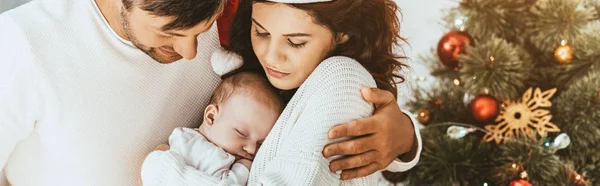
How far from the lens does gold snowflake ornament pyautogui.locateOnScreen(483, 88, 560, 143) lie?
6.17ft

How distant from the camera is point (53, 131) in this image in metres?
1.26

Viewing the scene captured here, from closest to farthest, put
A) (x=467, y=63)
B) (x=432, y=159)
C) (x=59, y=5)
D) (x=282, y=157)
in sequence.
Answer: (x=282, y=157) → (x=59, y=5) → (x=467, y=63) → (x=432, y=159)

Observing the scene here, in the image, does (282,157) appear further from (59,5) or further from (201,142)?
(59,5)

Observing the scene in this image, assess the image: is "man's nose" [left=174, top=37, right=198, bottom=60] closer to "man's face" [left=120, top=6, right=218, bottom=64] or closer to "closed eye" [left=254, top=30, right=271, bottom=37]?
"man's face" [left=120, top=6, right=218, bottom=64]

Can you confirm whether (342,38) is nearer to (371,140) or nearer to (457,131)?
(371,140)

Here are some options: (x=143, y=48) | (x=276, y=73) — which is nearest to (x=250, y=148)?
(x=276, y=73)

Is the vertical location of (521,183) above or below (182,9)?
below

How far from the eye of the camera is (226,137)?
128 cm

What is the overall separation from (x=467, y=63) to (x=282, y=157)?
0.88 metres

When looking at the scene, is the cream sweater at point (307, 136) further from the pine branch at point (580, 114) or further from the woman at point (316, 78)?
the pine branch at point (580, 114)

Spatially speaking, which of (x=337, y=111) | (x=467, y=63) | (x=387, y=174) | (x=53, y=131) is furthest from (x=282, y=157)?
(x=387, y=174)

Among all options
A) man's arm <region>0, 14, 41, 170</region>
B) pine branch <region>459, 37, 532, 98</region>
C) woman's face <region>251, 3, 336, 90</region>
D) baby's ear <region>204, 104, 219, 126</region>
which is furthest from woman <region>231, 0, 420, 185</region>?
pine branch <region>459, 37, 532, 98</region>

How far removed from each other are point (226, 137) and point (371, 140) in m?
0.25

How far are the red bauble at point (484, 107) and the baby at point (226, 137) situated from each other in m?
0.75
